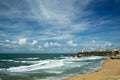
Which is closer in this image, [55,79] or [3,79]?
[55,79]

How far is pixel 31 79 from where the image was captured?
18.5 meters

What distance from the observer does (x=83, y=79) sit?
1762cm

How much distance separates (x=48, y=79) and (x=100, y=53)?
99.3m

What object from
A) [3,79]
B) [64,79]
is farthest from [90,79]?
[3,79]

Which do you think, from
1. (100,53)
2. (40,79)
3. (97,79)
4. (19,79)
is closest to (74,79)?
(97,79)

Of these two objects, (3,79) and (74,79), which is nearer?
(74,79)

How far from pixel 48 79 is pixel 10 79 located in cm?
411

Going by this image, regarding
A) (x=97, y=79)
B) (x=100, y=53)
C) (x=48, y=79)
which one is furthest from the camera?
(x=100, y=53)

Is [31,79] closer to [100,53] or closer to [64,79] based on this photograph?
[64,79]

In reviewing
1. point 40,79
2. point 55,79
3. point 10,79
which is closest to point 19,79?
point 10,79

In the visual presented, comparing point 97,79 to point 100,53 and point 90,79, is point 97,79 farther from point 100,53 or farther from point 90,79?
point 100,53

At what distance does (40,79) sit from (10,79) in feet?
10.7

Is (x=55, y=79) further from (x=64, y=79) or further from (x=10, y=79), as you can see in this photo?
(x=10, y=79)

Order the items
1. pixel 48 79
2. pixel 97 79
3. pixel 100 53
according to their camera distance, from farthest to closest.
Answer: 1. pixel 100 53
2. pixel 48 79
3. pixel 97 79
